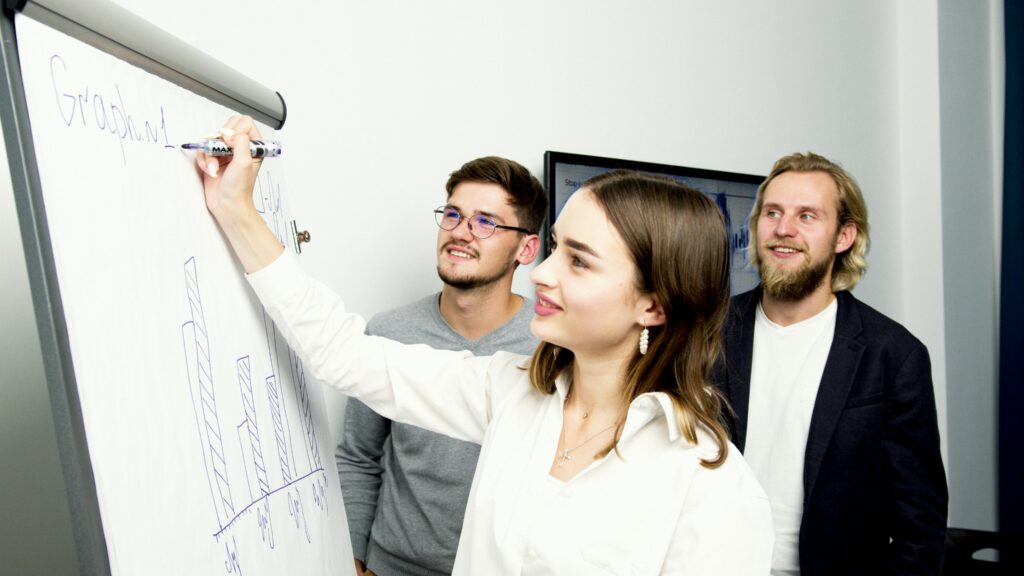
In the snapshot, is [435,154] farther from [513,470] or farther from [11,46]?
[11,46]

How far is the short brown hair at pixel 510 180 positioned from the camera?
181 cm

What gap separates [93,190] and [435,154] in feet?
4.41

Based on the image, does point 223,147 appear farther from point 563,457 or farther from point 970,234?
point 970,234

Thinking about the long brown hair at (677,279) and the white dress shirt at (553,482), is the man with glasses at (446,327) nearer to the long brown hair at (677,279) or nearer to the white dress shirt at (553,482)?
the white dress shirt at (553,482)

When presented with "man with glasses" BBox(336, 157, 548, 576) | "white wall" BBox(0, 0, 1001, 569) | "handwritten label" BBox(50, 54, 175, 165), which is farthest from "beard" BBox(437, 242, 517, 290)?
"handwritten label" BBox(50, 54, 175, 165)

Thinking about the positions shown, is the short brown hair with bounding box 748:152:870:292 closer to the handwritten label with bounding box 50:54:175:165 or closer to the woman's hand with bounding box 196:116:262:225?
the woman's hand with bounding box 196:116:262:225

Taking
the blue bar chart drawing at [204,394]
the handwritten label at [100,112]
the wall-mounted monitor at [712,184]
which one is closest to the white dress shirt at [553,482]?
the blue bar chart drawing at [204,394]

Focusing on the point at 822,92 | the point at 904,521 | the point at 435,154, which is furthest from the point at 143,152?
the point at 822,92

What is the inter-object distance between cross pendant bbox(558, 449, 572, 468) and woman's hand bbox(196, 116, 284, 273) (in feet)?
1.73

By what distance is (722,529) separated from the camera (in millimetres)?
1033

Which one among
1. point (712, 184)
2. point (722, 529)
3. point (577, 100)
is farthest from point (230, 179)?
point (712, 184)

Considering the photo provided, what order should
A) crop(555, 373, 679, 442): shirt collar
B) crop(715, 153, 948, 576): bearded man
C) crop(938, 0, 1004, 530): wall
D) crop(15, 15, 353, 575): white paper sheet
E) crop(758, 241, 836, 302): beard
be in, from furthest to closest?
crop(938, 0, 1004, 530): wall → crop(758, 241, 836, 302): beard → crop(715, 153, 948, 576): bearded man → crop(555, 373, 679, 442): shirt collar → crop(15, 15, 353, 575): white paper sheet

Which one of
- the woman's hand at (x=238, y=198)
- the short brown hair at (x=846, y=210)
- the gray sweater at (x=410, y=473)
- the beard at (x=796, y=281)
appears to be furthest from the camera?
the short brown hair at (x=846, y=210)

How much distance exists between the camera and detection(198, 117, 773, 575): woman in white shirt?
1.04 m
